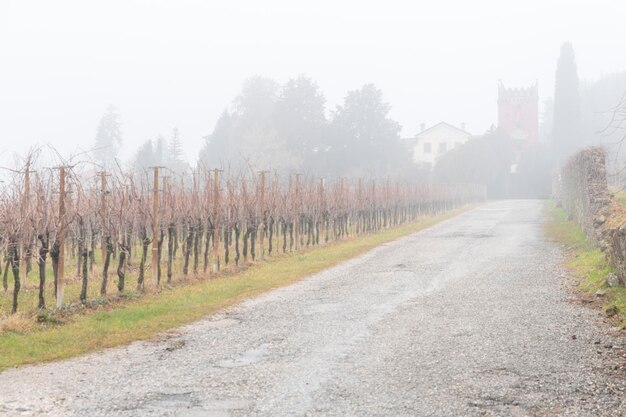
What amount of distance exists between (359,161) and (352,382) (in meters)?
66.3

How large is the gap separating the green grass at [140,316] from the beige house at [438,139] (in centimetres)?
8380

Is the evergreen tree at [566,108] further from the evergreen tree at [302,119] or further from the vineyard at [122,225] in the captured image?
the vineyard at [122,225]

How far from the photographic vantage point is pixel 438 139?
331ft

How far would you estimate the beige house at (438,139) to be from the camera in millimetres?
100250

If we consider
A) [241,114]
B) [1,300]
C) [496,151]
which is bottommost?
[1,300]

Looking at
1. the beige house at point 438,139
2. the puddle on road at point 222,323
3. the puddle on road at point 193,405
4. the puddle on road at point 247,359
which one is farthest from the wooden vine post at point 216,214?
the beige house at point 438,139

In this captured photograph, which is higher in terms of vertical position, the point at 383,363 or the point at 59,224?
the point at 59,224

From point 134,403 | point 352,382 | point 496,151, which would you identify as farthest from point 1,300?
point 496,151

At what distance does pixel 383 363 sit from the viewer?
8.05 meters

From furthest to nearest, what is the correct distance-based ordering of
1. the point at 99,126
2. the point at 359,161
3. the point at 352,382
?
the point at 99,126
the point at 359,161
the point at 352,382

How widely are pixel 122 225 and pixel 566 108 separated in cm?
7815

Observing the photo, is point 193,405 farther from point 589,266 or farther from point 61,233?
point 589,266

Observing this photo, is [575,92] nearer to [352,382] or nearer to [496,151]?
[496,151]

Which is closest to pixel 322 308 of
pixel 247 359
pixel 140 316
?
pixel 140 316
